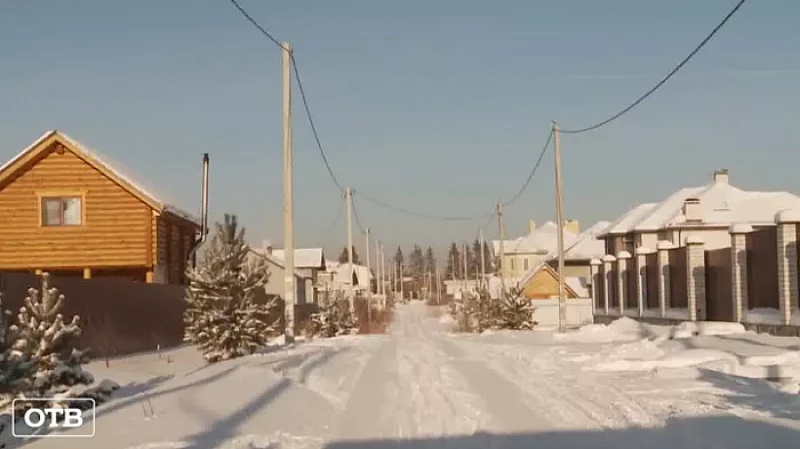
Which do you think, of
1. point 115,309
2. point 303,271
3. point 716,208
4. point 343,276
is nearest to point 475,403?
point 115,309

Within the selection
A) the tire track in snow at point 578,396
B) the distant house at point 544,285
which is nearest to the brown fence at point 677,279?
the tire track in snow at point 578,396

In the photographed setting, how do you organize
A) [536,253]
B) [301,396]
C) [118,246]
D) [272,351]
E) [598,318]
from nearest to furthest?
[301,396]
[272,351]
[118,246]
[598,318]
[536,253]

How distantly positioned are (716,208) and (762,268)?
3164 centimetres

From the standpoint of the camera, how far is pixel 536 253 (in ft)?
380

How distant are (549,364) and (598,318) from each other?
1140 inches

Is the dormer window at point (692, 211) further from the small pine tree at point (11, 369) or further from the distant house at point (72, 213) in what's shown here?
the small pine tree at point (11, 369)

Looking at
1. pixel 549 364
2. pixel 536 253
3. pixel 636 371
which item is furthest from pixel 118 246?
pixel 536 253

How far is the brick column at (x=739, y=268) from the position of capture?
27250 millimetres

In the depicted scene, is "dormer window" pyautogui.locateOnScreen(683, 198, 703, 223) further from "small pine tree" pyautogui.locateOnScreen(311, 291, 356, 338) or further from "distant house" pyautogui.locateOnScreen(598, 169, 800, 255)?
"small pine tree" pyautogui.locateOnScreen(311, 291, 356, 338)

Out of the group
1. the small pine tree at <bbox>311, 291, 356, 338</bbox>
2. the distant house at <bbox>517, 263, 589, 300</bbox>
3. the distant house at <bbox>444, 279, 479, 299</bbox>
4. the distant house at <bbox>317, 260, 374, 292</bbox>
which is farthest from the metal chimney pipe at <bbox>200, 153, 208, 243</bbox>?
the distant house at <bbox>317, 260, 374, 292</bbox>

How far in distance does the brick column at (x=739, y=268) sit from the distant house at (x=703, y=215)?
23557 millimetres

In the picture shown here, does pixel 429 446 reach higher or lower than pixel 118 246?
lower

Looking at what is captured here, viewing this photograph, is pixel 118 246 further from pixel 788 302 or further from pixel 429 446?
pixel 429 446

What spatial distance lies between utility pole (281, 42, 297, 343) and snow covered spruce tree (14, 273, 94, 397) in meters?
17.2
